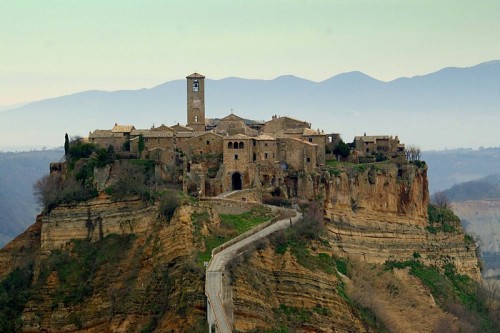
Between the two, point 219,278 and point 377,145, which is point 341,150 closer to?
point 377,145

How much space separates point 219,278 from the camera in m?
49.2

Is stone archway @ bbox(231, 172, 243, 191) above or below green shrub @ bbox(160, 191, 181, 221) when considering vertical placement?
above

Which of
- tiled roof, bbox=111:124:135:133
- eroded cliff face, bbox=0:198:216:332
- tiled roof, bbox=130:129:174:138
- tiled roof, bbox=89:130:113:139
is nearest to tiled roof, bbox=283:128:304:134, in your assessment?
tiled roof, bbox=130:129:174:138

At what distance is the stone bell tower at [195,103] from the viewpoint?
240 feet

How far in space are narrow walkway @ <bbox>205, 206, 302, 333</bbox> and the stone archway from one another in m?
7.16

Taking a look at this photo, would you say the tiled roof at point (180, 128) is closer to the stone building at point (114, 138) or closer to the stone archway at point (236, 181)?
the stone building at point (114, 138)

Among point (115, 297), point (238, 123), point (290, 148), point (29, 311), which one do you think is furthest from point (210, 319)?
point (238, 123)

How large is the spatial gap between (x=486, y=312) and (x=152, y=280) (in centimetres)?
2546

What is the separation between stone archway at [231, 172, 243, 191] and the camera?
64562mm

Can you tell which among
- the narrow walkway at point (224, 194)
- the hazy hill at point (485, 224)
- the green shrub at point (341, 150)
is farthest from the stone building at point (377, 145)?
the hazy hill at point (485, 224)

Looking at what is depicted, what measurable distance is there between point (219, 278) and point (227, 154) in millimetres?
16535

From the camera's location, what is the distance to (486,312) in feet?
218

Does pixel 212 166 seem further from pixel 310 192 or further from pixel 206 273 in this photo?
pixel 206 273

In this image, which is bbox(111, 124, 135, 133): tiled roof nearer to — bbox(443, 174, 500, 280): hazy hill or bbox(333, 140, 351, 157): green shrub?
bbox(333, 140, 351, 157): green shrub
